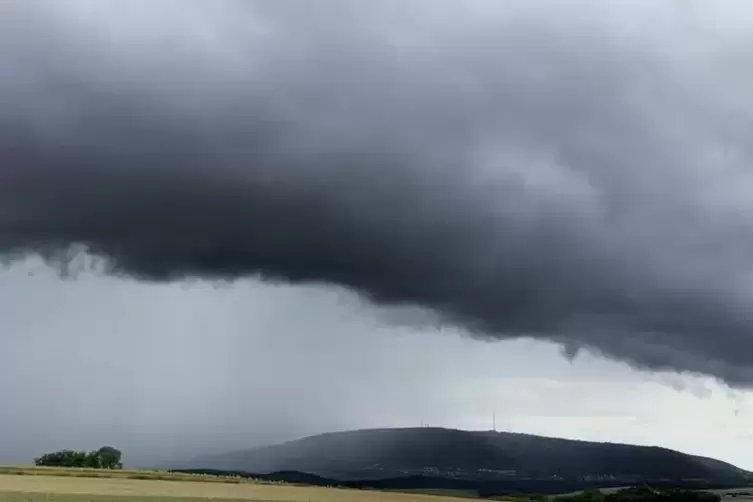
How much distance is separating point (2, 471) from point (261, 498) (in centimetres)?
7964

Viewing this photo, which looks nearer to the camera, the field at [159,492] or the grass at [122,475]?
the field at [159,492]

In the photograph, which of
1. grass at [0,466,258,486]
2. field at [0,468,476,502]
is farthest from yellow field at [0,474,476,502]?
grass at [0,466,258,486]

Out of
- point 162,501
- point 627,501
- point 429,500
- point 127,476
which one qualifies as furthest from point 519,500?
point 162,501

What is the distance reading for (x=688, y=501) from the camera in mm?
195125

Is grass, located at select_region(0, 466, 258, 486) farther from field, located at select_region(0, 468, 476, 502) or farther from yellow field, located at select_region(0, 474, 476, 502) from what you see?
yellow field, located at select_region(0, 474, 476, 502)

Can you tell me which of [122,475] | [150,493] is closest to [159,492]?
[150,493]

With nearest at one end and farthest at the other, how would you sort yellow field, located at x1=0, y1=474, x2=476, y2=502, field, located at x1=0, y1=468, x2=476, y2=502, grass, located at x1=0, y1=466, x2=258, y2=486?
yellow field, located at x1=0, y1=474, x2=476, y2=502 → field, located at x1=0, y1=468, x2=476, y2=502 → grass, located at x1=0, y1=466, x2=258, y2=486

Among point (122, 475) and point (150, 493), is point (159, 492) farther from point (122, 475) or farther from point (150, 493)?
point (122, 475)

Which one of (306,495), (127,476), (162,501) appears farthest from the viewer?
(127,476)

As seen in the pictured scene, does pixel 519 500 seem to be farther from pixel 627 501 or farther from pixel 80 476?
pixel 80 476

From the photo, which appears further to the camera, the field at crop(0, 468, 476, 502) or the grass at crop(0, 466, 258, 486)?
the grass at crop(0, 466, 258, 486)

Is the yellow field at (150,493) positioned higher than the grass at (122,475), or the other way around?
the yellow field at (150,493)

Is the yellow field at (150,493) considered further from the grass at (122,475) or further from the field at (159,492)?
the grass at (122,475)

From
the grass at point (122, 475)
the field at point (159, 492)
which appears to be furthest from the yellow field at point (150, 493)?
the grass at point (122, 475)
